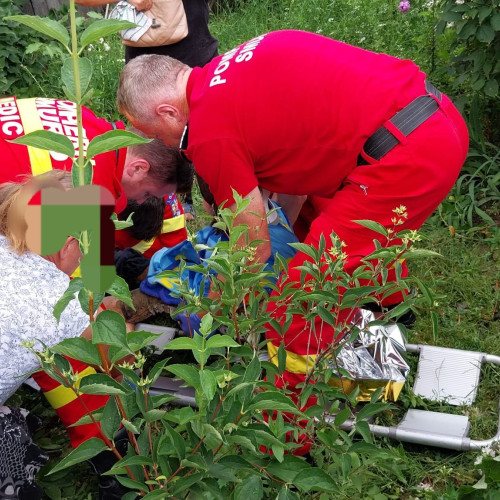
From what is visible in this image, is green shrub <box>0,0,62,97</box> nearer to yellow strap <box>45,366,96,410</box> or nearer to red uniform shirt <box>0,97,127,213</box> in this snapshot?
red uniform shirt <box>0,97,127,213</box>

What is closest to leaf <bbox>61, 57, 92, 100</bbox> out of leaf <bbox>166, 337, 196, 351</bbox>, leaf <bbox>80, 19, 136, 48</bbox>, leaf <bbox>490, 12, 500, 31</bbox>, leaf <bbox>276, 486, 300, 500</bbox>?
leaf <bbox>80, 19, 136, 48</bbox>

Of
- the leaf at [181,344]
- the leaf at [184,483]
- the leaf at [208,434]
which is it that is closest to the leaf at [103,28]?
the leaf at [181,344]

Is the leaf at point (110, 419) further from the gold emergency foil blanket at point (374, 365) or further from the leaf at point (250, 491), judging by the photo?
the gold emergency foil blanket at point (374, 365)

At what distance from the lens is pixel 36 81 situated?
4.85m

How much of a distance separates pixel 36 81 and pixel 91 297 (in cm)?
422

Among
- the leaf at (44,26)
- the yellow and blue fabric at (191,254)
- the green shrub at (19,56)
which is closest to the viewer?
the leaf at (44,26)

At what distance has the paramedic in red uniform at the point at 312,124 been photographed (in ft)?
7.85

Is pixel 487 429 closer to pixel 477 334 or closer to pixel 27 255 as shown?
pixel 477 334

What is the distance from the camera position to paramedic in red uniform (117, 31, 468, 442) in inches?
94.2

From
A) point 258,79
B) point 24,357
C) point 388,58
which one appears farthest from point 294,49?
point 24,357

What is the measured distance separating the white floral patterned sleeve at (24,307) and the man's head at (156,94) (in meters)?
0.69

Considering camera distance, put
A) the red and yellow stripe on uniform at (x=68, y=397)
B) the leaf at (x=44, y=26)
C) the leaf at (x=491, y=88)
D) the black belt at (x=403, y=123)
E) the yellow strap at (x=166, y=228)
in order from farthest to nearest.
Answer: the leaf at (x=491, y=88), the yellow strap at (x=166, y=228), the black belt at (x=403, y=123), the red and yellow stripe on uniform at (x=68, y=397), the leaf at (x=44, y=26)

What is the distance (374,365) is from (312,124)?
921mm

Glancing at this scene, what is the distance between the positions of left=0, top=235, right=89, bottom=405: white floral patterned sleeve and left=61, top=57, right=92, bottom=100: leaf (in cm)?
130
